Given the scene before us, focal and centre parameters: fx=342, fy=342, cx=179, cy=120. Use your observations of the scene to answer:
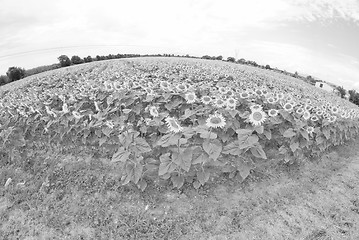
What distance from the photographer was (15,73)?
1919cm

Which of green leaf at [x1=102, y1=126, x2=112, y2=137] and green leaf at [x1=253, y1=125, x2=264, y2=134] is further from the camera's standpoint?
green leaf at [x1=102, y1=126, x2=112, y2=137]

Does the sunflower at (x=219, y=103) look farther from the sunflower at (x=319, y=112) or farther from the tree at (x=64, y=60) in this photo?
the tree at (x=64, y=60)

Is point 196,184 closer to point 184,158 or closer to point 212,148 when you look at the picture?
point 184,158

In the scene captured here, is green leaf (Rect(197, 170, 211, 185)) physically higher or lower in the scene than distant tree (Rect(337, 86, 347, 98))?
higher

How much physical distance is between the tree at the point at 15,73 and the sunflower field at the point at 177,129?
11566 millimetres

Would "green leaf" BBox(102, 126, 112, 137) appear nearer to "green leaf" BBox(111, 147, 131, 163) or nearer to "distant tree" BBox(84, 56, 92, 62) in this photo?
"green leaf" BBox(111, 147, 131, 163)

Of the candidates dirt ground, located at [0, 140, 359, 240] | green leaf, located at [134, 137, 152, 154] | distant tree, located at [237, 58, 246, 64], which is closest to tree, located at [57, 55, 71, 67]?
distant tree, located at [237, 58, 246, 64]

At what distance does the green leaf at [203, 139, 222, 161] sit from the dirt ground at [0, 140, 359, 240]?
3.11 feet

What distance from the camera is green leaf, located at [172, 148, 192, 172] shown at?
4.67m

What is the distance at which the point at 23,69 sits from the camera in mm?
19422

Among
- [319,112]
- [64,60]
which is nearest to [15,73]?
[64,60]

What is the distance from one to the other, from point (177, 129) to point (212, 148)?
0.54 metres

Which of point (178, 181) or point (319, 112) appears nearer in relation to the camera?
point (178, 181)

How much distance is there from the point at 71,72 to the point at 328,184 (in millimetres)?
12540
